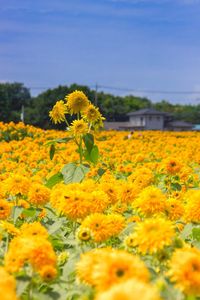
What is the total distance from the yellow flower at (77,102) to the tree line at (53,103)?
49387 mm

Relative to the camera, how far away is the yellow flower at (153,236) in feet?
5.95

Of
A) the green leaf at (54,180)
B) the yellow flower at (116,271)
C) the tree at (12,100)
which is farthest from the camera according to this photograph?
the tree at (12,100)

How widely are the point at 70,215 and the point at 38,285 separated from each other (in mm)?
436

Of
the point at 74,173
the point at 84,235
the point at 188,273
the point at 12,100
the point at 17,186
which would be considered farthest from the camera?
the point at 12,100

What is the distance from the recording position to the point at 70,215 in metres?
2.38

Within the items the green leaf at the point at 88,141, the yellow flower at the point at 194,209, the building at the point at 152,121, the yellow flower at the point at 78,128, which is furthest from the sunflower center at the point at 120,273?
the building at the point at 152,121

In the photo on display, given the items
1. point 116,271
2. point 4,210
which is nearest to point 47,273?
point 116,271

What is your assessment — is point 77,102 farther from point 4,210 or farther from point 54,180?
point 4,210

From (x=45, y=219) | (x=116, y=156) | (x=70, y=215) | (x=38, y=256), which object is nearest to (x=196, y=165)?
(x=116, y=156)

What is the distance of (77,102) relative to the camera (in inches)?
→ 169

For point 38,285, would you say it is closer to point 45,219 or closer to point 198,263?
point 198,263

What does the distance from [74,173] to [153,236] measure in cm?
217

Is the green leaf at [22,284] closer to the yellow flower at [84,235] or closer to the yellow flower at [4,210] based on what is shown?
the yellow flower at [84,235]

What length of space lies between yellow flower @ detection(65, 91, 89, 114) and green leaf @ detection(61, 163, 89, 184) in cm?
51
